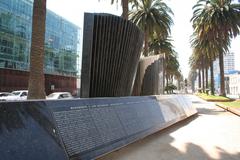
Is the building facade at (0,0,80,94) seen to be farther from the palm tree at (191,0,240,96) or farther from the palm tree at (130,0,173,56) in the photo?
the palm tree at (191,0,240,96)

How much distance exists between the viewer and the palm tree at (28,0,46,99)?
10.1m

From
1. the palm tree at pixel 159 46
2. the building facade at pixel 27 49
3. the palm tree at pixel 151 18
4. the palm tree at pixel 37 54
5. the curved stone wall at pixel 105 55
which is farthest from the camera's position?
the palm tree at pixel 159 46

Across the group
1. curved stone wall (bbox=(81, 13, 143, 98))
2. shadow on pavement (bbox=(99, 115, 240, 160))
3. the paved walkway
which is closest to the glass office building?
curved stone wall (bbox=(81, 13, 143, 98))

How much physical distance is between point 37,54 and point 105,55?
260cm

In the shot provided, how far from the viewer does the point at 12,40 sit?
41.0 meters

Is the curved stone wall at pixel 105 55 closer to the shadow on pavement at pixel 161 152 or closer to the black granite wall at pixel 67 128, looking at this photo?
the black granite wall at pixel 67 128

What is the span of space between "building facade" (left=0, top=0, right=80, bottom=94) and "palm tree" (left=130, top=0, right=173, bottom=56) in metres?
19.3

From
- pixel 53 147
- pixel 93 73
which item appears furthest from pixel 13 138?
pixel 93 73

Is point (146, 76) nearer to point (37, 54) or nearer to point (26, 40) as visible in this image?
point (37, 54)

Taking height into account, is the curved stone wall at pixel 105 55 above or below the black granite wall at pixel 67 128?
above

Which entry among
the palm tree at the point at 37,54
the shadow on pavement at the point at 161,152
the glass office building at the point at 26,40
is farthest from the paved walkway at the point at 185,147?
the glass office building at the point at 26,40

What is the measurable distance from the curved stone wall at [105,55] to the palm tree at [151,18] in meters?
17.3

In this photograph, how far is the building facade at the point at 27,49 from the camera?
38.4 metres

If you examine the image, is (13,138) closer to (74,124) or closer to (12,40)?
(74,124)
